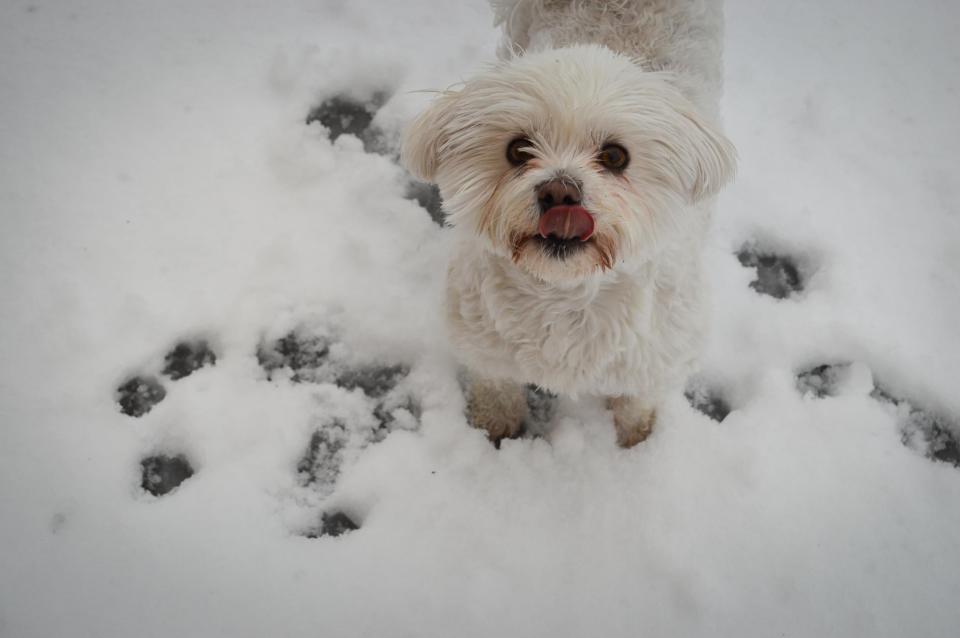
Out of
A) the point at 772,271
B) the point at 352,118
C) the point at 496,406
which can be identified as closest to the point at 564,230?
the point at 496,406

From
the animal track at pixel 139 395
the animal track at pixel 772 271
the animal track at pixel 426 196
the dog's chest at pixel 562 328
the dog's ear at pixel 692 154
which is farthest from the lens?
the animal track at pixel 426 196

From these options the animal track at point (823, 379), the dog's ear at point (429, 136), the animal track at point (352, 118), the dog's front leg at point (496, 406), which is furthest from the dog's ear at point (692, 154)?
the animal track at point (352, 118)

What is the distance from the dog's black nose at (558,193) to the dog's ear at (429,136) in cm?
34

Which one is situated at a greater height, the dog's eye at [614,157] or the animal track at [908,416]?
the dog's eye at [614,157]

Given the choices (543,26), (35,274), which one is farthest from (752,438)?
(35,274)

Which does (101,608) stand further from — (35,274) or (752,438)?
(752,438)

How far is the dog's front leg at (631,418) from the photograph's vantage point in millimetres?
2023

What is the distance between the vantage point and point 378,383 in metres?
2.29

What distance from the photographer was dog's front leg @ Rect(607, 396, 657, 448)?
2023 millimetres

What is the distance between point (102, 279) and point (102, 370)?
0.40 m

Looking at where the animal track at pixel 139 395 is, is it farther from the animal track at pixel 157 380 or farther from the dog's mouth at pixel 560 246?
the dog's mouth at pixel 560 246

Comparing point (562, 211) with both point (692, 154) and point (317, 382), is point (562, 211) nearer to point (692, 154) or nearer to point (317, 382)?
point (692, 154)

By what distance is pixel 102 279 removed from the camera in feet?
7.86

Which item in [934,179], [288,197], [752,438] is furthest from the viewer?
[934,179]
